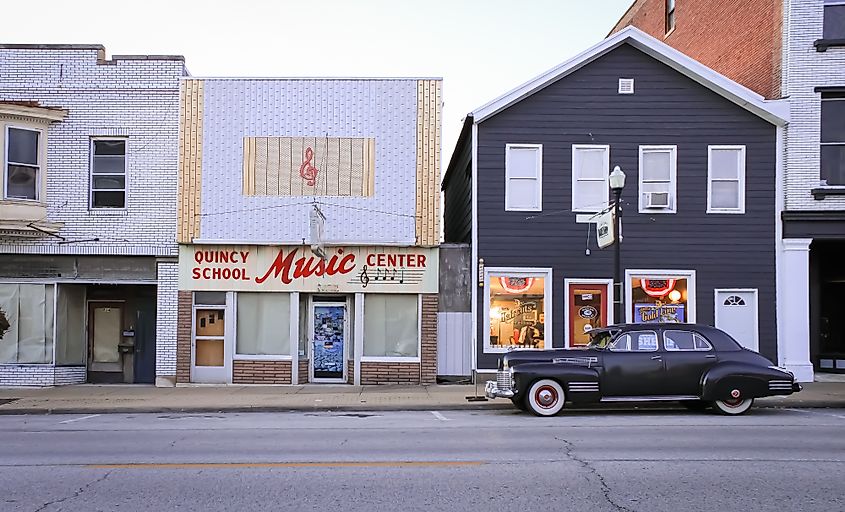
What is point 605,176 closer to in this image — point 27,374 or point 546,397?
point 546,397

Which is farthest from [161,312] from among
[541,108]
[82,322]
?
[541,108]

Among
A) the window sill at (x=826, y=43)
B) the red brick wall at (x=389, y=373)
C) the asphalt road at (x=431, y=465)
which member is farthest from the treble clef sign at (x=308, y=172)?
the window sill at (x=826, y=43)

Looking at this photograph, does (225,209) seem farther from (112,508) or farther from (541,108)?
(112,508)

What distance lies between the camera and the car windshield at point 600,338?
14516 mm

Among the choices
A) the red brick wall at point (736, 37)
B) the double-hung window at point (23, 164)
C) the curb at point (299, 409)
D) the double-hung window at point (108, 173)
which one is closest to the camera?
the curb at point (299, 409)

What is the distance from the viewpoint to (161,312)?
64.2ft

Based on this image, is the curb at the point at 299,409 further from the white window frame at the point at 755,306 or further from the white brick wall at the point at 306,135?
the white brick wall at the point at 306,135

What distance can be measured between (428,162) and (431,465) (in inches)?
445

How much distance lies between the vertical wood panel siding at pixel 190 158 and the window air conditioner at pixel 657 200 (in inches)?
416

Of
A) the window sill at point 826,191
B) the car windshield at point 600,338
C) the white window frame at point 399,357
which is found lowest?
the white window frame at point 399,357

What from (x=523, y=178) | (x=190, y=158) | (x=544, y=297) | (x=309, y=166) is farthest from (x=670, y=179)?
(x=190, y=158)

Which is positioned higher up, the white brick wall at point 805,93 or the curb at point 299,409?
the white brick wall at point 805,93

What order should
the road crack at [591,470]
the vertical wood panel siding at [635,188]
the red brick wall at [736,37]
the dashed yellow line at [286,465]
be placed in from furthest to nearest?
the red brick wall at [736,37] < the vertical wood panel siding at [635,188] < the dashed yellow line at [286,465] < the road crack at [591,470]

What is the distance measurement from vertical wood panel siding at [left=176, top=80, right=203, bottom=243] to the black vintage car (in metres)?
9.02
